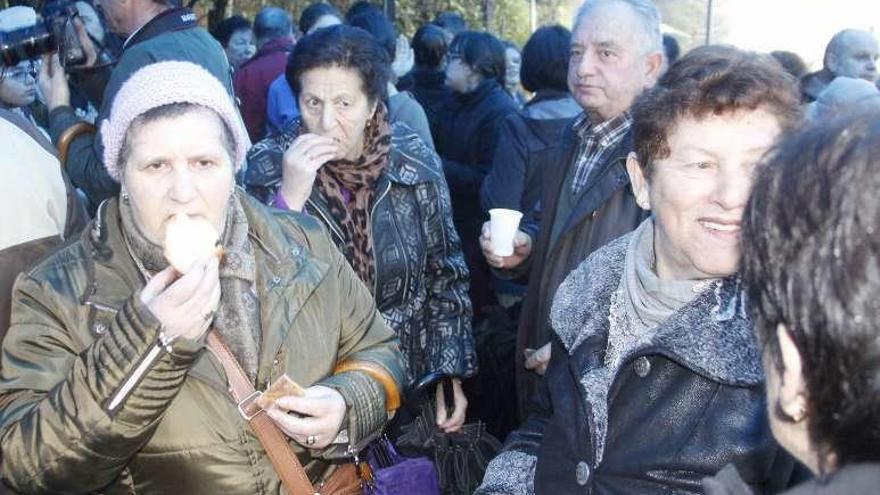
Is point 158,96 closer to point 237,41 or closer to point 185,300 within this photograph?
point 185,300

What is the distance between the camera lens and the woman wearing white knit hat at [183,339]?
7.18 feet

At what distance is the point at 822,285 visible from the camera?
123 cm

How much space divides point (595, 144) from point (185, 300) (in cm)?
204

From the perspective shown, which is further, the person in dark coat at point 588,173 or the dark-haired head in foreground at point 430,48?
the dark-haired head in foreground at point 430,48

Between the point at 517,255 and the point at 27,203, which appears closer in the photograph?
the point at 27,203

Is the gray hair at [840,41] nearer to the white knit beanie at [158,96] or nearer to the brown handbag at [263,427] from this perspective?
the white knit beanie at [158,96]

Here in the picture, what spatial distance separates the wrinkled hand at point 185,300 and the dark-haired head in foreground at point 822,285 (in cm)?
132

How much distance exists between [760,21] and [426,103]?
17995mm

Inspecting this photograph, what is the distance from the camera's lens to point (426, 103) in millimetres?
7523

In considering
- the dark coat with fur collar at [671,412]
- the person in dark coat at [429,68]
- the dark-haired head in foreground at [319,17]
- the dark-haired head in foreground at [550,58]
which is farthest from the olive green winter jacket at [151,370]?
the person in dark coat at [429,68]

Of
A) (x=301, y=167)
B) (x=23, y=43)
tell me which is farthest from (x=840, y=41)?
(x=23, y=43)

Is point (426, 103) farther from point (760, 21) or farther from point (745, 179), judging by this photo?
point (760, 21)

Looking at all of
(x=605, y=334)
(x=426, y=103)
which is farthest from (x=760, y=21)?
(x=605, y=334)

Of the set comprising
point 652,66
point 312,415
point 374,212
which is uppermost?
point 652,66
